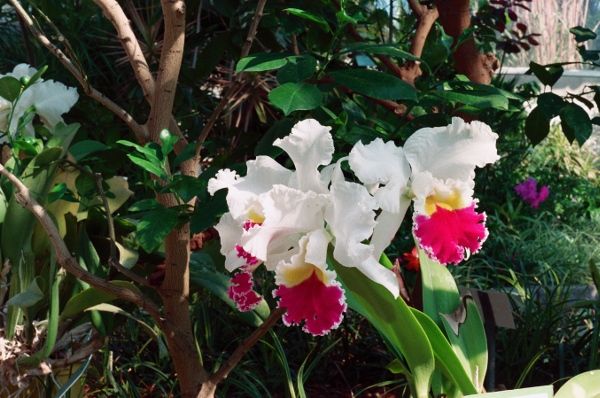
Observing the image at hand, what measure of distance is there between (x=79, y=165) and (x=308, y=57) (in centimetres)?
58

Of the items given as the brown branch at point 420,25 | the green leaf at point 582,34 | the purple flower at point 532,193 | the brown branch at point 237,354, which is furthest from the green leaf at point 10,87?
the purple flower at point 532,193

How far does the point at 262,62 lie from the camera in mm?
1374

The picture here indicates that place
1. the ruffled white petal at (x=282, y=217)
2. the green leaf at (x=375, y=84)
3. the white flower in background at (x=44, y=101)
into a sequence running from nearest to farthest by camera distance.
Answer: the ruffled white petal at (x=282, y=217)
the green leaf at (x=375, y=84)
the white flower in background at (x=44, y=101)

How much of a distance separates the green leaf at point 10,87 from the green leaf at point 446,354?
83cm

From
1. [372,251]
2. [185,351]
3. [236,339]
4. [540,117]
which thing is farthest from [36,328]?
[540,117]

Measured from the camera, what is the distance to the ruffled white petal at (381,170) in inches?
46.3

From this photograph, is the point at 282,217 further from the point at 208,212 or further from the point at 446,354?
the point at 446,354

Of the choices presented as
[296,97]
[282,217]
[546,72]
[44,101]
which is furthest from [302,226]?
[546,72]

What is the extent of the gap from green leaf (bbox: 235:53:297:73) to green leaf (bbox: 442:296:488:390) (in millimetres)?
574

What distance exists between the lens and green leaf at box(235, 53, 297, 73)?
4.43 ft

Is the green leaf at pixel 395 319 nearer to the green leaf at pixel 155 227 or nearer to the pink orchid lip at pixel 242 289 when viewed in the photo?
the pink orchid lip at pixel 242 289

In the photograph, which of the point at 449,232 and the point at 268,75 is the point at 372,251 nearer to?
the point at 449,232

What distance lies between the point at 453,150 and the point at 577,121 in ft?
2.23

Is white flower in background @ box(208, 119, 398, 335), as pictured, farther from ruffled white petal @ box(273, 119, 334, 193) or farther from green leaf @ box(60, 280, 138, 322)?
green leaf @ box(60, 280, 138, 322)
